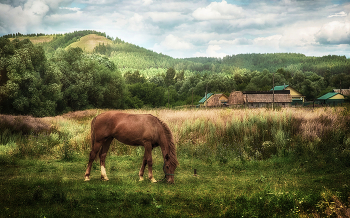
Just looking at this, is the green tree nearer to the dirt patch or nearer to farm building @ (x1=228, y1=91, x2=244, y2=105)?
the dirt patch

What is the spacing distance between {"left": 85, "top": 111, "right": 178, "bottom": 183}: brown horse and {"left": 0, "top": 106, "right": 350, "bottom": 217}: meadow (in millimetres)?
520

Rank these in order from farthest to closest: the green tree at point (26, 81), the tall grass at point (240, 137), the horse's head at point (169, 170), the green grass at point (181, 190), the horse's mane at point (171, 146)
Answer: the green tree at point (26, 81) < the tall grass at point (240, 137) < the horse's mane at point (171, 146) < the horse's head at point (169, 170) < the green grass at point (181, 190)

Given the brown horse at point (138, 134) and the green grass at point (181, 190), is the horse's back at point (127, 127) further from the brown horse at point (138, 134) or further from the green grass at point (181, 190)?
the green grass at point (181, 190)

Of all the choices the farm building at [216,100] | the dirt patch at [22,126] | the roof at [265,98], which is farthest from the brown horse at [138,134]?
the farm building at [216,100]

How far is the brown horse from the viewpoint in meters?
8.23

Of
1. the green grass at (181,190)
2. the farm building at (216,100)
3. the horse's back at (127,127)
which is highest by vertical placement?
the horse's back at (127,127)

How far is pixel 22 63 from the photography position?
38219 millimetres

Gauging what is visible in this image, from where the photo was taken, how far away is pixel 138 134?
8.22m

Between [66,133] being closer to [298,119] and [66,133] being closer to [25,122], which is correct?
[25,122]

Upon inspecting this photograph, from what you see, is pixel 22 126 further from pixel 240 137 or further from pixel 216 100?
pixel 216 100

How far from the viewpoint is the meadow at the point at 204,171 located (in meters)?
5.83

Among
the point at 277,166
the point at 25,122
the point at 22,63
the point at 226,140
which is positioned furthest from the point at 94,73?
the point at 277,166

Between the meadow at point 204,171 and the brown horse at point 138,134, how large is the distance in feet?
1.71

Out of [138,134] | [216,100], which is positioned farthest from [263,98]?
[138,134]
